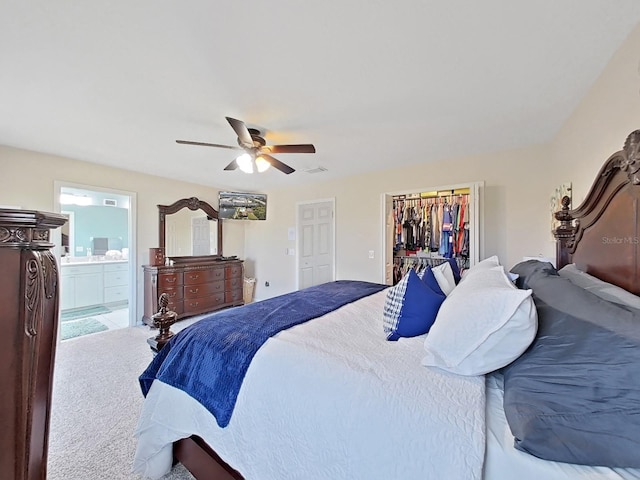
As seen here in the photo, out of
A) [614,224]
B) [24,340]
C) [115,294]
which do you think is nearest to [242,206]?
[115,294]

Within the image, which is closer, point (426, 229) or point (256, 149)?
point (256, 149)

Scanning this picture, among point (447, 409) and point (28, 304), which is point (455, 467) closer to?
point (447, 409)

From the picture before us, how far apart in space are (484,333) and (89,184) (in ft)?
15.6

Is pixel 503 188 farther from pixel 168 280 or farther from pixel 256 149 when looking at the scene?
pixel 168 280

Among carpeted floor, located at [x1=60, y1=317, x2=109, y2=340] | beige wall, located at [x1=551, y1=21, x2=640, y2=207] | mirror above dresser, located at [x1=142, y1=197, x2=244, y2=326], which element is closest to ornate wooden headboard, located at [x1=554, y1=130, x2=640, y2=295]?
beige wall, located at [x1=551, y1=21, x2=640, y2=207]

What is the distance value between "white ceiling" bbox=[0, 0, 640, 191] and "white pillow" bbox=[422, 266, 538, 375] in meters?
1.36

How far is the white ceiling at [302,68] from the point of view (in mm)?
1314

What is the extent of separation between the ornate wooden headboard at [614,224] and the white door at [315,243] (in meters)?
3.31

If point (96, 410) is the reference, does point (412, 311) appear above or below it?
above

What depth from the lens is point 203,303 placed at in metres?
4.64

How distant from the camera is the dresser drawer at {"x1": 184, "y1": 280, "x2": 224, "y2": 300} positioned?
4448mm

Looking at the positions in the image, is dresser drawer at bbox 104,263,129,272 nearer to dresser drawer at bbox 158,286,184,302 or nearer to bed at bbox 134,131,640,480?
dresser drawer at bbox 158,286,184,302
